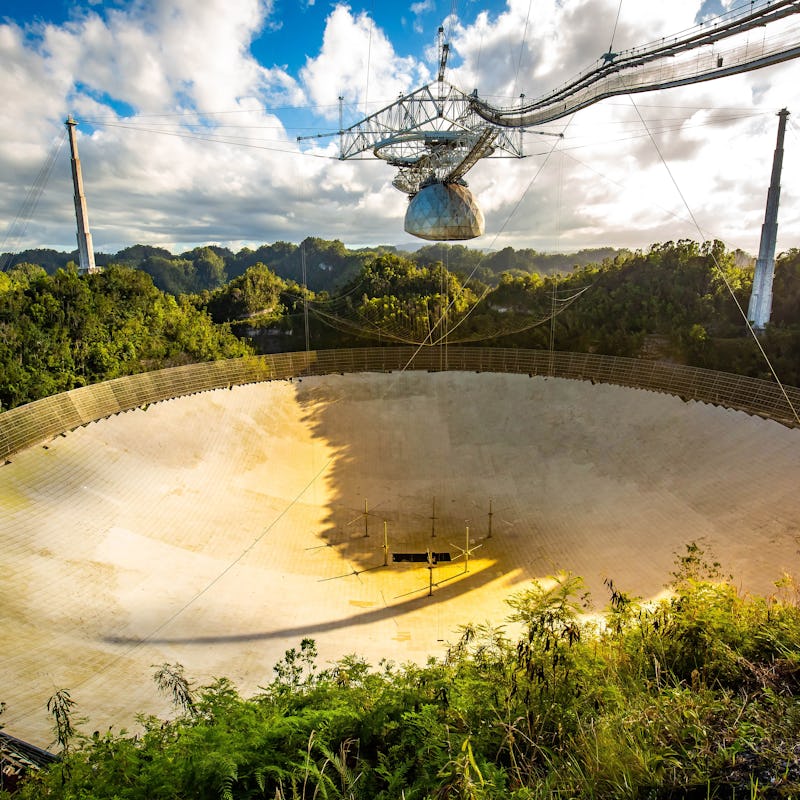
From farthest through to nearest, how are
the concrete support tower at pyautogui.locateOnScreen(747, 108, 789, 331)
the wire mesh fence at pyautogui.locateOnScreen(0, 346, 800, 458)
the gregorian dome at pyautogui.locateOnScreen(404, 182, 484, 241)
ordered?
the gregorian dome at pyautogui.locateOnScreen(404, 182, 484, 241), the concrete support tower at pyautogui.locateOnScreen(747, 108, 789, 331), the wire mesh fence at pyautogui.locateOnScreen(0, 346, 800, 458)

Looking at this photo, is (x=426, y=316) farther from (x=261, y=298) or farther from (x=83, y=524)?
(x=83, y=524)

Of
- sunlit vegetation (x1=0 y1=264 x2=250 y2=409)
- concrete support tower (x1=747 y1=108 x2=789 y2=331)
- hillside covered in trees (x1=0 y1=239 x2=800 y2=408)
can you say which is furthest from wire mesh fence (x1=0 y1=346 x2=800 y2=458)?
concrete support tower (x1=747 y1=108 x2=789 y2=331)

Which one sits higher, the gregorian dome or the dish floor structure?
the gregorian dome

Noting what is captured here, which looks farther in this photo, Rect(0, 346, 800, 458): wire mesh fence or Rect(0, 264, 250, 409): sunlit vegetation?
Rect(0, 264, 250, 409): sunlit vegetation

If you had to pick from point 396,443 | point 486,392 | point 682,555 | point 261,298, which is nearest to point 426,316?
point 486,392

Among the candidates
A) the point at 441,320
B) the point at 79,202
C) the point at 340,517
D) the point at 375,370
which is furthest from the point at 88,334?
the point at 441,320

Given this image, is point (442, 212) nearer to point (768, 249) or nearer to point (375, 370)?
point (375, 370)

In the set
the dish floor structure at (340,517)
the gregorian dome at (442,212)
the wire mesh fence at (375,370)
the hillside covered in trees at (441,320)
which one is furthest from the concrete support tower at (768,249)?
the gregorian dome at (442,212)

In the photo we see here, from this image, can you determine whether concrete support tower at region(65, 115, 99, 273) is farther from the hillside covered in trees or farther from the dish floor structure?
the dish floor structure
